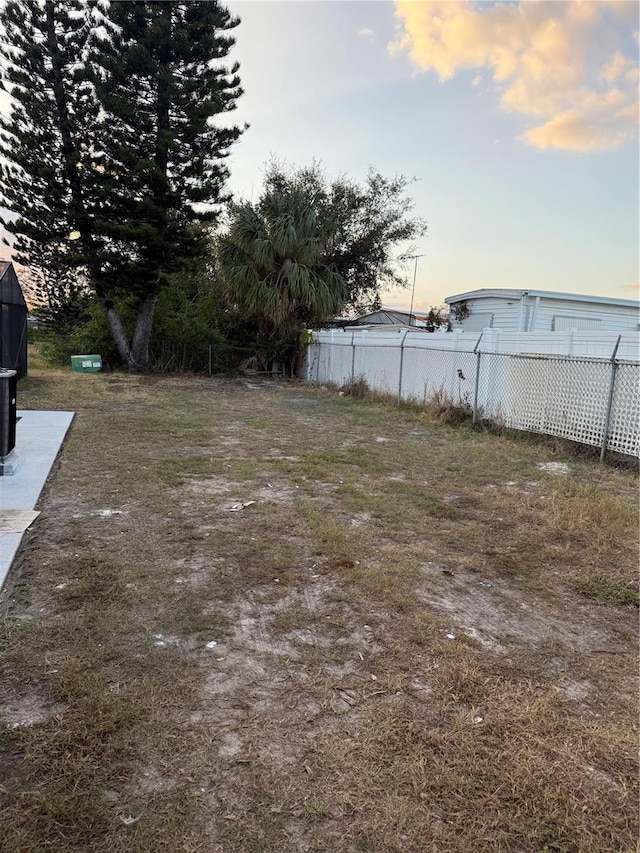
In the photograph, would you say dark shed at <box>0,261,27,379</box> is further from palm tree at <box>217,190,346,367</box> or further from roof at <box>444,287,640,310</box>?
roof at <box>444,287,640,310</box>

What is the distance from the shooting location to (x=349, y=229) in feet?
76.4

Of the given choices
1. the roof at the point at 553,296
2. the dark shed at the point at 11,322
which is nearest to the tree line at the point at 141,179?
the dark shed at the point at 11,322

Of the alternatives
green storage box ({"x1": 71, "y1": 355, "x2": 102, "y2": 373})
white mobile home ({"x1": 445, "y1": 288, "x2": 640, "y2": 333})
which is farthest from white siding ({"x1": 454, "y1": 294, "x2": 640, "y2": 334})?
green storage box ({"x1": 71, "y1": 355, "x2": 102, "y2": 373})

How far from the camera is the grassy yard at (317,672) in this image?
157cm

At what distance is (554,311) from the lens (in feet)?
45.2

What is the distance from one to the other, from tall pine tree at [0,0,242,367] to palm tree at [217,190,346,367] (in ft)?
4.27

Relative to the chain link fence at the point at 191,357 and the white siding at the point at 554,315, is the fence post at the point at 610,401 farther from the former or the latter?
the chain link fence at the point at 191,357

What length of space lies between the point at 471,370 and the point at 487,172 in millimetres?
5301

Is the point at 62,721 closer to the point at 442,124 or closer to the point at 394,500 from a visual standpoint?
the point at 394,500

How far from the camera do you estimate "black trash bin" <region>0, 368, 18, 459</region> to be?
453 centimetres

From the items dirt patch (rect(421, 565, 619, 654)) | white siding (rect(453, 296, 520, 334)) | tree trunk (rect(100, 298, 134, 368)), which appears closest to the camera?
dirt patch (rect(421, 565, 619, 654))

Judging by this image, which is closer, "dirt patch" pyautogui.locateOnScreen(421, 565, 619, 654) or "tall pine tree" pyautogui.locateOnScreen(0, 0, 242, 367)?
"dirt patch" pyautogui.locateOnScreen(421, 565, 619, 654)

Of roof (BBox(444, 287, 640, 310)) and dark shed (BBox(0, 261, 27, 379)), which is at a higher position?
roof (BBox(444, 287, 640, 310))

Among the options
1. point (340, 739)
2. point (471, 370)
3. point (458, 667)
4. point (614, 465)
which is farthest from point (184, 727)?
point (471, 370)
